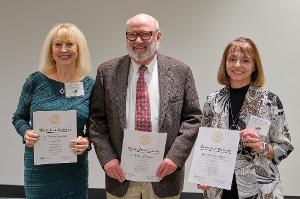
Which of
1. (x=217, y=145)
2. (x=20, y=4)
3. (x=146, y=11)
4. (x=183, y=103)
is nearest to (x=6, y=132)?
(x=20, y=4)

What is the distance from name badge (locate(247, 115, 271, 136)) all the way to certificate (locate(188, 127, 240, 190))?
0.37 ft

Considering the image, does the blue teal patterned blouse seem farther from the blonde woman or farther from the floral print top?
the floral print top

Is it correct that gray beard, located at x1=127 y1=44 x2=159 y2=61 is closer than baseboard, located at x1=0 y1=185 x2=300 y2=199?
Yes

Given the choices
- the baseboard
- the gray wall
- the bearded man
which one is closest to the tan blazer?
the bearded man

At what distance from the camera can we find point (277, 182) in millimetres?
2041

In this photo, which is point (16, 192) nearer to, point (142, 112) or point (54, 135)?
point (54, 135)

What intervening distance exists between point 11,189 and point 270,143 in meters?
3.46

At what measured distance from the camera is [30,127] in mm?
2369

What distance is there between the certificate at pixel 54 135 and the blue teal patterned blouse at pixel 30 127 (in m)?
0.10

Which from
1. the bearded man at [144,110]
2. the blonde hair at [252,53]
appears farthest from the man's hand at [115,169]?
the blonde hair at [252,53]

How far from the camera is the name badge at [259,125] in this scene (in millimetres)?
1988

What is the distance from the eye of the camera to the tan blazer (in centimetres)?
219

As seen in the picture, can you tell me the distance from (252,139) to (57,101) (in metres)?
1.25

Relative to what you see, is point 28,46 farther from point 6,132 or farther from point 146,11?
point 146,11
